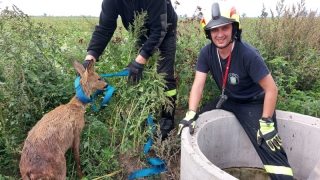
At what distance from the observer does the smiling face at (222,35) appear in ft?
10.4

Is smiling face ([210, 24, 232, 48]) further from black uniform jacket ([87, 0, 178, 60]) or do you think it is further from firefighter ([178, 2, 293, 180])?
black uniform jacket ([87, 0, 178, 60])

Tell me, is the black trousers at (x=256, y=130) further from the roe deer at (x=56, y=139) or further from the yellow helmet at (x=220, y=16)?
the roe deer at (x=56, y=139)

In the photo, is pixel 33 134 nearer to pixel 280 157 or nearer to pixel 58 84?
pixel 58 84

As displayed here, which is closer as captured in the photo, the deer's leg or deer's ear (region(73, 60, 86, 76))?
the deer's leg

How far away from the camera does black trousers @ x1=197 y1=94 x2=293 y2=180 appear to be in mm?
2984

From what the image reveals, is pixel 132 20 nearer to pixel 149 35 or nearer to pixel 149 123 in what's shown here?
pixel 149 35

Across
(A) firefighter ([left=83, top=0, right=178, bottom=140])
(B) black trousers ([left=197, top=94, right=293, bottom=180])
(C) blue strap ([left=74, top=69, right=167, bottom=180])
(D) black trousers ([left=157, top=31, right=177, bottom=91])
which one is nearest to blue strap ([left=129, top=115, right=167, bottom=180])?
(C) blue strap ([left=74, top=69, right=167, bottom=180])

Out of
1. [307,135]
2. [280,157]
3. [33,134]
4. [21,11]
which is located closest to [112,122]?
[33,134]

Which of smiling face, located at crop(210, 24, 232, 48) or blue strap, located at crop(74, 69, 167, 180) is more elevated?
smiling face, located at crop(210, 24, 232, 48)

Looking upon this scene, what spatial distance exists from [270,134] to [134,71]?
1651 mm

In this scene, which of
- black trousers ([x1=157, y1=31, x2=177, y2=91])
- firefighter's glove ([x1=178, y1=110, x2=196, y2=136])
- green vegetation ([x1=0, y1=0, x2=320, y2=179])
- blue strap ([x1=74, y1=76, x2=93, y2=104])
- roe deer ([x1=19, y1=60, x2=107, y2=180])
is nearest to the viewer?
roe deer ([x1=19, y1=60, x2=107, y2=180])

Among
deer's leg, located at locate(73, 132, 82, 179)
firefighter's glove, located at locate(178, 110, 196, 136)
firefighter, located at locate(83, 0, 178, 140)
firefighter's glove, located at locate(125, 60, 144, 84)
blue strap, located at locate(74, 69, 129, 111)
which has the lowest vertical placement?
deer's leg, located at locate(73, 132, 82, 179)

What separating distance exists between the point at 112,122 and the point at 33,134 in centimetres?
116

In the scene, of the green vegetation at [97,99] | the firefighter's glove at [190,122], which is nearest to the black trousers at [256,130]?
the green vegetation at [97,99]
